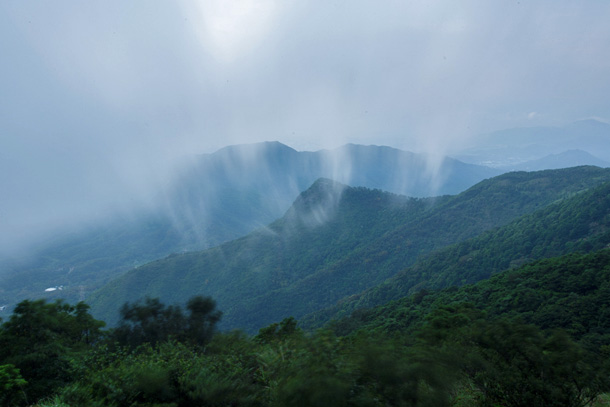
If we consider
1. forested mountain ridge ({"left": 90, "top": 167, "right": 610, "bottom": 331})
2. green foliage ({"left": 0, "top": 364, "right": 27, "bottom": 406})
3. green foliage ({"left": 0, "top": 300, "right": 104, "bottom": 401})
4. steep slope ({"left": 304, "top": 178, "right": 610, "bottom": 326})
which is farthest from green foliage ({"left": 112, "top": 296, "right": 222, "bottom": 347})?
forested mountain ridge ({"left": 90, "top": 167, "right": 610, "bottom": 331})

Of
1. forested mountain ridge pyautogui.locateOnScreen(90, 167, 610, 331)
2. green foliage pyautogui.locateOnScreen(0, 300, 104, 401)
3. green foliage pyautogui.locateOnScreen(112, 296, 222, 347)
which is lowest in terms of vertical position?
forested mountain ridge pyautogui.locateOnScreen(90, 167, 610, 331)

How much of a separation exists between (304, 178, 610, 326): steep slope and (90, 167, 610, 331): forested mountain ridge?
67.2 ft

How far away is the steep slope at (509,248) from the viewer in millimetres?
50438

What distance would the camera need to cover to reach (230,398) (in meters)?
6.27

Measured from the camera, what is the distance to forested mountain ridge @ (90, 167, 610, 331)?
286ft

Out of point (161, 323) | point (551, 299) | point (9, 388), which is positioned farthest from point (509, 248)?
point (9, 388)

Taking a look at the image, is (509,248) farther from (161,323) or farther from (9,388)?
(9,388)

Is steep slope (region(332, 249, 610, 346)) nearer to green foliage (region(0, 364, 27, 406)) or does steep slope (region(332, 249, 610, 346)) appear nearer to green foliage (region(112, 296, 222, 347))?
green foliage (region(112, 296, 222, 347))

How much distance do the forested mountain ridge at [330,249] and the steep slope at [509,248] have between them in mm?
20480

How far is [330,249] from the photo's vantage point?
11631 cm

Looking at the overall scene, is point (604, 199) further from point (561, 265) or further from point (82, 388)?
point (82, 388)

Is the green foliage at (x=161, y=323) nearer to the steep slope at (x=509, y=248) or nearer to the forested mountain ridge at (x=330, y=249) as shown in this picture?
the steep slope at (x=509, y=248)

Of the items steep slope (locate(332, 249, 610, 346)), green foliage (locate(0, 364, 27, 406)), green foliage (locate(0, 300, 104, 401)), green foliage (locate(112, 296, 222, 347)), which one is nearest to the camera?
green foliage (locate(0, 364, 27, 406))

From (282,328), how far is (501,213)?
9859 centimetres
